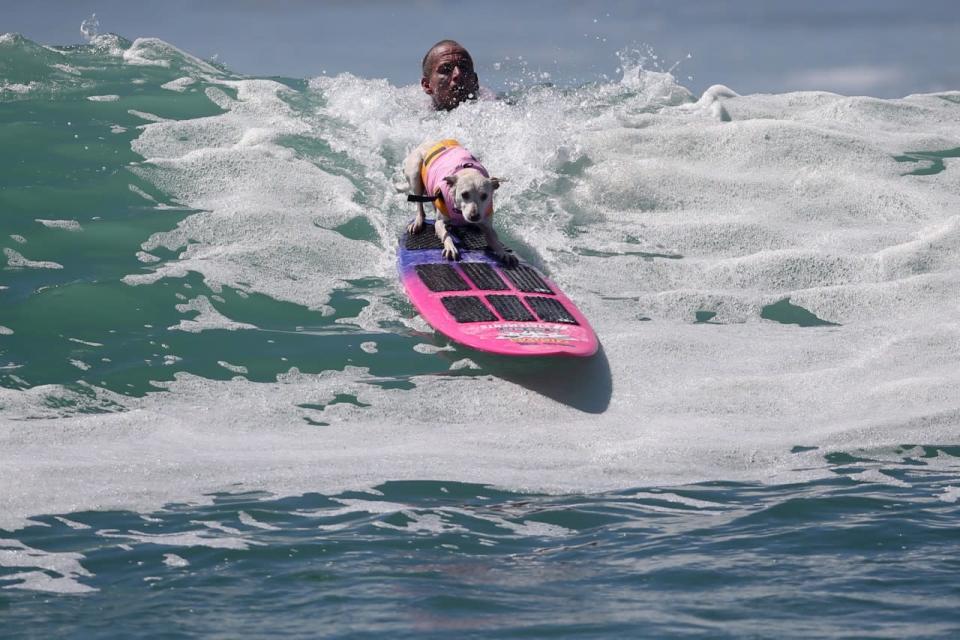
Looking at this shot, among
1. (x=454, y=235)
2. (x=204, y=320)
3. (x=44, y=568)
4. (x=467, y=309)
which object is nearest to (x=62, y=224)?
(x=204, y=320)

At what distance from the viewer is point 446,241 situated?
8.78 metres

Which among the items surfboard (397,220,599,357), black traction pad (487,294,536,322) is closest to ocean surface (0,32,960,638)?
surfboard (397,220,599,357)

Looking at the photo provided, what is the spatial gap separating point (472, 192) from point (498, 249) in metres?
0.53

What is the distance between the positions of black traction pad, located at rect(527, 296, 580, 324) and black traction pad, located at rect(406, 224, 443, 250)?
1137 millimetres

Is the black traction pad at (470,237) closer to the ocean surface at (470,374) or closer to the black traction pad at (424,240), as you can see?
the black traction pad at (424,240)

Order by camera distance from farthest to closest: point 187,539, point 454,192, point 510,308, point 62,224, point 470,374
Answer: point 62,224
point 454,192
point 510,308
point 470,374
point 187,539

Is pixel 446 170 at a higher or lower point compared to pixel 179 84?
lower

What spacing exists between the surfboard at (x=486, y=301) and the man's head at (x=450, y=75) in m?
3.28

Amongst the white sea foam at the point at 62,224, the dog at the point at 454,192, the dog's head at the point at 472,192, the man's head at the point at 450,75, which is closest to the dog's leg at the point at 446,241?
the dog at the point at 454,192

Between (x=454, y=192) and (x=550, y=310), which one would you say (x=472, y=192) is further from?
(x=550, y=310)

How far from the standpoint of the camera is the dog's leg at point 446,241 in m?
8.73

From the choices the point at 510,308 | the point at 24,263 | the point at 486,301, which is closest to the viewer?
the point at 510,308

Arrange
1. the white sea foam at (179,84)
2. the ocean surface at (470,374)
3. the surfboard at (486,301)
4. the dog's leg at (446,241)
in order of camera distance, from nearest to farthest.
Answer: the ocean surface at (470,374), the surfboard at (486,301), the dog's leg at (446,241), the white sea foam at (179,84)

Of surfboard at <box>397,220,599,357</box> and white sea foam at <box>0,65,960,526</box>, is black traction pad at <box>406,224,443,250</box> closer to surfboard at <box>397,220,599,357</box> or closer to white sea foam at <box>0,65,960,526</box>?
surfboard at <box>397,220,599,357</box>
